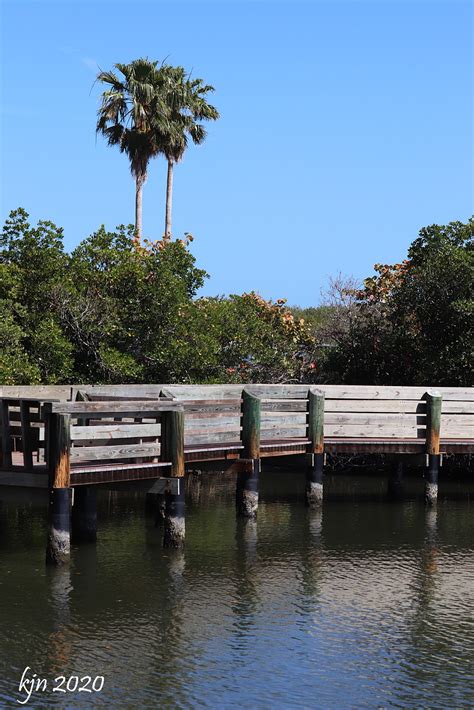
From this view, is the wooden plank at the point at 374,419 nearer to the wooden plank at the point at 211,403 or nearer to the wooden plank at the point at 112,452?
the wooden plank at the point at 211,403

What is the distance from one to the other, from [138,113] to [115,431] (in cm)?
2931

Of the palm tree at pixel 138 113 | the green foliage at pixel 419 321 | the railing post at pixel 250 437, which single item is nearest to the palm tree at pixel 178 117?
the palm tree at pixel 138 113

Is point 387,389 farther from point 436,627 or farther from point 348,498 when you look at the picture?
point 436,627

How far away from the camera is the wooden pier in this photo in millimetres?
16516

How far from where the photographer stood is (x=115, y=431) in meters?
16.9

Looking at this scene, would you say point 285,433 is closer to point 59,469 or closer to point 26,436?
point 26,436

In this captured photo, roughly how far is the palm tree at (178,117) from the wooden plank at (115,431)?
27.8m

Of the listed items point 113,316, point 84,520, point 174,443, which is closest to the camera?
point 174,443

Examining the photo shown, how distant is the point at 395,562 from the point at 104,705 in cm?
813

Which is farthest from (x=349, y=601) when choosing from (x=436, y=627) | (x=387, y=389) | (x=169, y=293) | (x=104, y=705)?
(x=169, y=293)

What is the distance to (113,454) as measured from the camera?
17.0 metres

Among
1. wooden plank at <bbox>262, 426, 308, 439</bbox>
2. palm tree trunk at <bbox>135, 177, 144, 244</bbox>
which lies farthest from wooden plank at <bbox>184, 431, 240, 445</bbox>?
palm tree trunk at <bbox>135, 177, 144, 244</bbox>

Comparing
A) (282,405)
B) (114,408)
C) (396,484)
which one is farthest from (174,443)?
(396,484)

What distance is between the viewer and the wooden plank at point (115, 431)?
1641cm
